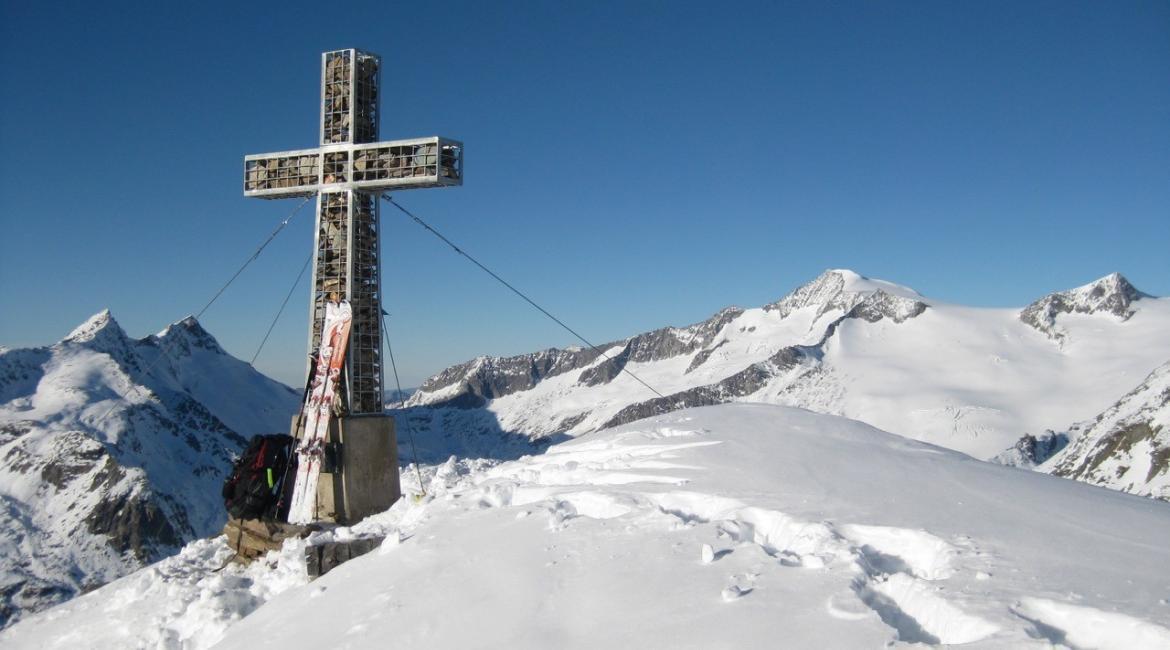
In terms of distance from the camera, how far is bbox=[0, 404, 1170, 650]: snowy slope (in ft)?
→ 25.7

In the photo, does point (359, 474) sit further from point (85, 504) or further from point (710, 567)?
point (85, 504)

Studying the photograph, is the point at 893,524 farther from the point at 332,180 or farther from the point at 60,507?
the point at 60,507

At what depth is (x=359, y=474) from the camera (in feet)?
61.0

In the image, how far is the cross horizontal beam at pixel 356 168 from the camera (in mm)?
18973

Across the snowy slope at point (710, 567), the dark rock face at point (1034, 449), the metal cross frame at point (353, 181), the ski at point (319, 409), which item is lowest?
the dark rock face at point (1034, 449)

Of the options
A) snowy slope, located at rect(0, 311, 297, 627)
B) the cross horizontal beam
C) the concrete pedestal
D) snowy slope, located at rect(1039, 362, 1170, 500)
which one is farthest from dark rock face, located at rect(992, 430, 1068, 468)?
the cross horizontal beam

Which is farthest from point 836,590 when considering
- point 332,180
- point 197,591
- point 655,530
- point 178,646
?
point 332,180

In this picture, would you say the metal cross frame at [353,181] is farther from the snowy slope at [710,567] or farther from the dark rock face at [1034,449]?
the dark rock face at [1034,449]

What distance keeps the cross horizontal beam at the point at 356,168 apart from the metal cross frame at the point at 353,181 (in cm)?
2

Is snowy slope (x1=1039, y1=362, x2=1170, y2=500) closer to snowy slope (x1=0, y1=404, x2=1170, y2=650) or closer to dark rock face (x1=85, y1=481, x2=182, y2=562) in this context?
snowy slope (x1=0, y1=404, x2=1170, y2=650)

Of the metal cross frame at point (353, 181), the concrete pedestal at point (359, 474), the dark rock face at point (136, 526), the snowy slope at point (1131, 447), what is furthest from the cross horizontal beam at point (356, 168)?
the dark rock face at point (136, 526)

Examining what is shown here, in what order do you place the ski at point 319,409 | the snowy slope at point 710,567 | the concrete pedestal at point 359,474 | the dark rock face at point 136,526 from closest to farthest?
the snowy slope at point 710,567
the ski at point 319,409
the concrete pedestal at point 359,474
the dark rock face at point 136,526

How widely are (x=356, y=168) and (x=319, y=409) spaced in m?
5.07

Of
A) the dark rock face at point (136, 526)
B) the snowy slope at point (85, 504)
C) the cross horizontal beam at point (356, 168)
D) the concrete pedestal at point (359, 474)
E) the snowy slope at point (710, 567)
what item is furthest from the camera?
the dark rock face at point (136, 526)
